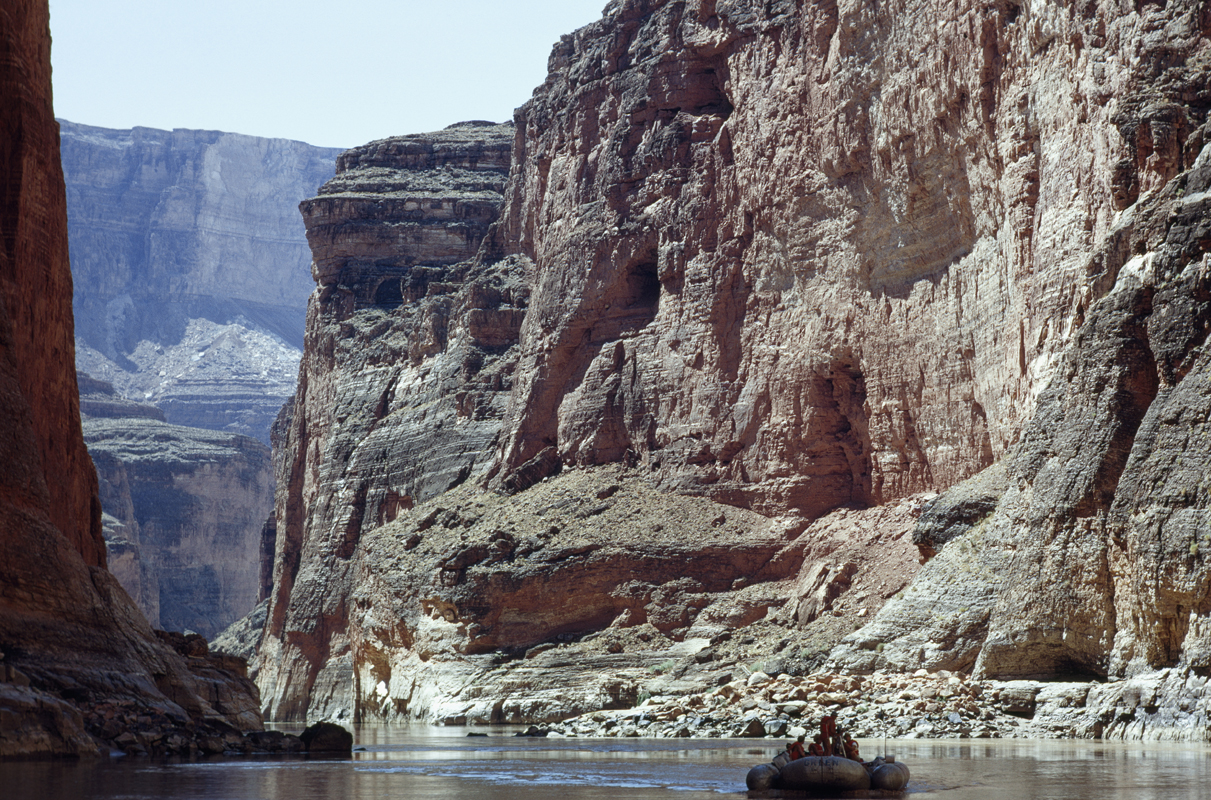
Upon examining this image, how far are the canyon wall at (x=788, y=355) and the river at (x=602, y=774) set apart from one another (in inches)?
328

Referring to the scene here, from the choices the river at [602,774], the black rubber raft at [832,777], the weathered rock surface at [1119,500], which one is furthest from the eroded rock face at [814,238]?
the black rubber raft at [832,777]

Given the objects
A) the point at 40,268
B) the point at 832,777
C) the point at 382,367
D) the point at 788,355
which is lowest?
the point at 832,777

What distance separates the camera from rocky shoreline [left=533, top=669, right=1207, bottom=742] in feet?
139

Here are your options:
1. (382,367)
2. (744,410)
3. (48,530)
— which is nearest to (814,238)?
(744,410)

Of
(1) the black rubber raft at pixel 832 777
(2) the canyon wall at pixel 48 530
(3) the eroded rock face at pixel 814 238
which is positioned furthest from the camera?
(3) the eroded rock face at pixel 814 238

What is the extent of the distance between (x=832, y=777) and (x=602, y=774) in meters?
8.47

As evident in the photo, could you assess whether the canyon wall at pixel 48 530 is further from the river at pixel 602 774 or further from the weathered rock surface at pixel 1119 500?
the weathered rock surface at pixel 1119 500

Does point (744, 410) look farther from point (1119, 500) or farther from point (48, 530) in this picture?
point (48, 530)

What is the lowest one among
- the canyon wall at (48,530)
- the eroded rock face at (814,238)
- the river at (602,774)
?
the river at (602,774)

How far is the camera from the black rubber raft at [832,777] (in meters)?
28.9

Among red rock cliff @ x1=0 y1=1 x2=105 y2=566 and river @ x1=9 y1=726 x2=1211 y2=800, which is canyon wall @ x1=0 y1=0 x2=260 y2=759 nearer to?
red rock cliff @ x1=0 y1=1 x2=105 y2=566

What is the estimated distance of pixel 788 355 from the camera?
85750 millimetres

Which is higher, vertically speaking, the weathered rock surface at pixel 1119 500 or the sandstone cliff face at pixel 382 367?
the sandstone cliff face at pixel 382 367

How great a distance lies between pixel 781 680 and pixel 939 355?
20.5 m
